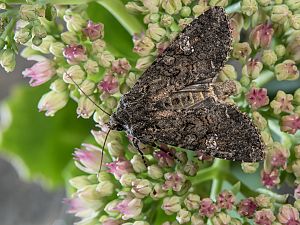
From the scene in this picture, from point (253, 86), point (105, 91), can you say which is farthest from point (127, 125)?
point (253, 86)

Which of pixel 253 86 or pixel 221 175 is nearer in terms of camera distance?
pixel 253 86

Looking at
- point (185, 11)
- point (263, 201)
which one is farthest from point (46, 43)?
point (263, 201)

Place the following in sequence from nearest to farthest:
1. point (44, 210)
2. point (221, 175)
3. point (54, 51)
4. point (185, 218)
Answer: point (185, 218) → point (54, 51) → point (221, 175) → point (44, 210)

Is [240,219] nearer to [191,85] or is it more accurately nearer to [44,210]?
[191,85]

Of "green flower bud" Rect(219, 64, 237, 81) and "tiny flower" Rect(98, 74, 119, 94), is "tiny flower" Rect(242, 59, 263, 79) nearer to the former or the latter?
"green flower bud" Rect(219, 64, 237, 81)

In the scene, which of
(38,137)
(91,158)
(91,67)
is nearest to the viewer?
(91,67)

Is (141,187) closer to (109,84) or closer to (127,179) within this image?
(127,179)
